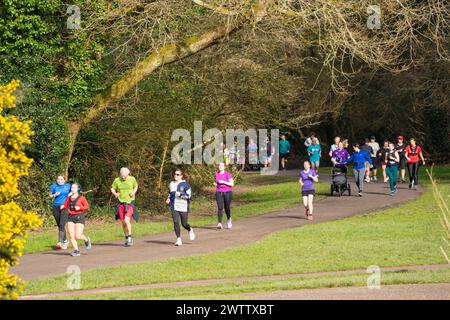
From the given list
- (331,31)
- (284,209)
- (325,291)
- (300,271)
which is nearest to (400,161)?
(284,209)

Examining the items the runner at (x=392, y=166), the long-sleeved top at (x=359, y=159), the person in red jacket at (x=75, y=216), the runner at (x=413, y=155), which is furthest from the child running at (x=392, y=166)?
the person in red jacket at (x=75, y=216)

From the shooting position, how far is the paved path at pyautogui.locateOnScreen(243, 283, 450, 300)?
46.0ft

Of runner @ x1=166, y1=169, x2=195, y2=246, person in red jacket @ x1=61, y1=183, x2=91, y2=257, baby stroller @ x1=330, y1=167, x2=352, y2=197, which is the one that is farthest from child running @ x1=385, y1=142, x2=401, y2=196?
person in red jacket @ x1=61, y1=183, x2=91, y2=257

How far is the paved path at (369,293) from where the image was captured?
1401 centimetres

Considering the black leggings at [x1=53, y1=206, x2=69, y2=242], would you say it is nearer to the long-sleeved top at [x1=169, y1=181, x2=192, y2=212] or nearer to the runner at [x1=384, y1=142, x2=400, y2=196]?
the long-sleeved top at [x1=169, y1=181, x2=192, y2=212]

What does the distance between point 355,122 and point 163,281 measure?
36570 mm

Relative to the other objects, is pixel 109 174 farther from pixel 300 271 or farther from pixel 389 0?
pixel 300 271

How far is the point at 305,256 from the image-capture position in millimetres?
19781

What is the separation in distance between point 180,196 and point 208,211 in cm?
1008

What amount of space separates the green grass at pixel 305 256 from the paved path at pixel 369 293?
9.66ft

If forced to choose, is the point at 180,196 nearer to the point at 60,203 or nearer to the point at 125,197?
the point at 125,197

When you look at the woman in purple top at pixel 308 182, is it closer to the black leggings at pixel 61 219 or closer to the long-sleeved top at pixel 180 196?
the long-sleeved top at pixel 180 196

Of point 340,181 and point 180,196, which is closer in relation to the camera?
point 180,196

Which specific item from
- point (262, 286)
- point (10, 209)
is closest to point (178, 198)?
point (262, 286)
